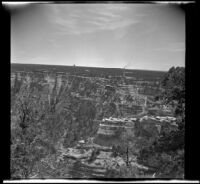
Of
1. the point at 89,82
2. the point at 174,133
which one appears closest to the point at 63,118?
the point at 89,82

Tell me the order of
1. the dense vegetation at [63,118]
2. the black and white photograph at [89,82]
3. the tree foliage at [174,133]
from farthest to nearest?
the black and white photograph at [89,82] → the dense vegetation at [63,118] → the tree foliage at [174,133]

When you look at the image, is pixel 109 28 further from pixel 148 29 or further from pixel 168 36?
pixel 168 36

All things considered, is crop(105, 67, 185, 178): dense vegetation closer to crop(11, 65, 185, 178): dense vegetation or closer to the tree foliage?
the tree foliage

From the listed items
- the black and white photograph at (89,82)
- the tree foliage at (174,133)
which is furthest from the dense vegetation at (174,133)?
the black and white photograph at (89,82)

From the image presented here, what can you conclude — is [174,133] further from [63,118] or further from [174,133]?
[63,118]

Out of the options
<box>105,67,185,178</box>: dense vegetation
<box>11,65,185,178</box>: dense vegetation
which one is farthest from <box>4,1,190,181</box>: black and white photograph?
<box>105,67,185,178</box>: dense vegetation

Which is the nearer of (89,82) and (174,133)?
(174,133)

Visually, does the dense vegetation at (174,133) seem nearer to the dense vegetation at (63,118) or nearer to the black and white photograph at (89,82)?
the dense vegetation at (63,118)

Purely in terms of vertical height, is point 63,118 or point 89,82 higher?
point 89,82
